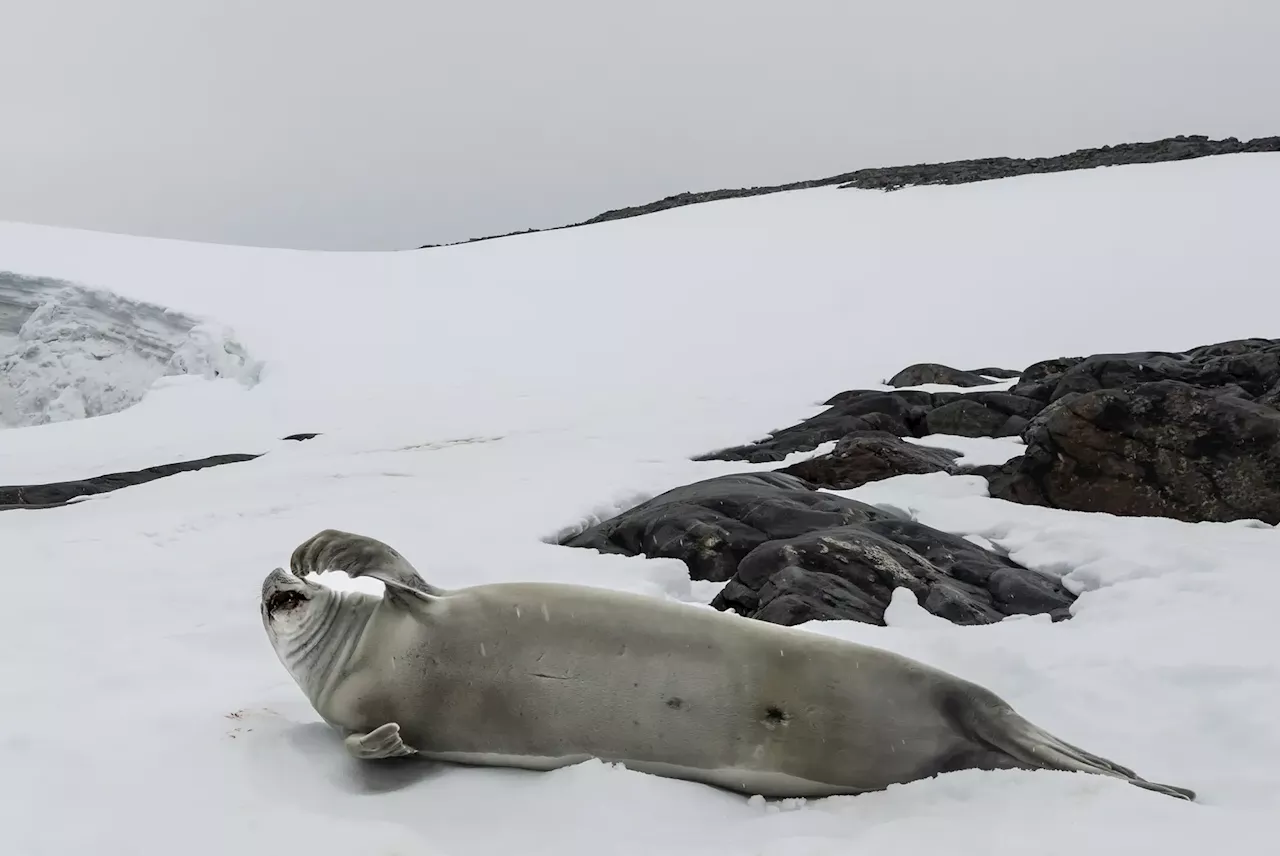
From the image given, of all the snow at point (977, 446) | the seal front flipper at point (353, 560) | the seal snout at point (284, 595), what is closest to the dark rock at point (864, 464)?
the snow at point (977, 446)

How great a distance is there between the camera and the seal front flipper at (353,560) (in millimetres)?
3021

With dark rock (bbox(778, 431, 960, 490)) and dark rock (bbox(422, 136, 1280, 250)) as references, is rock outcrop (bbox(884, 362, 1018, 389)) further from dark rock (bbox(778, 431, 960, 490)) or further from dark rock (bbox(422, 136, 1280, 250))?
dark rock (bbox(422, 136, 1280, 250))

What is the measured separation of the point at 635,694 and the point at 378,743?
67cm

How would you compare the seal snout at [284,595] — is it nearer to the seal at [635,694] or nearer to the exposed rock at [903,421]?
the seal at [635,694]

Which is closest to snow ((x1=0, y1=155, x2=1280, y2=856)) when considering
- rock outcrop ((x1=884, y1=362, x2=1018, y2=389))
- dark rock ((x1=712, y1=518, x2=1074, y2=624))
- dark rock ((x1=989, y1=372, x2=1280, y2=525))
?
dark rock ((x1=712, y1=518, x2=1074, y2=624))

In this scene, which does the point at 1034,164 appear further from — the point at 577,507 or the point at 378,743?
the point at 378,743

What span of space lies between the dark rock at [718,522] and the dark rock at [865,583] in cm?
46

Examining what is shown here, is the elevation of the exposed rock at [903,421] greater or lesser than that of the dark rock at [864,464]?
lesser

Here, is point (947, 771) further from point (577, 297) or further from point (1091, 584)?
point (577, 297)

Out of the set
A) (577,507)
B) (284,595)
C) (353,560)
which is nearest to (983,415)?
(577,507)

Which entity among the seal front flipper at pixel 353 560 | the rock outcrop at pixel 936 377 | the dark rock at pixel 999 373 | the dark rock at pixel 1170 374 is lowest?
the dark rock at pixel 999 373

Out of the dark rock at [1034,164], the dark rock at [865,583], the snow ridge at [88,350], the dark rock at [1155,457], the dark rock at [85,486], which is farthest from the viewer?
the dark rock at [1034,164]

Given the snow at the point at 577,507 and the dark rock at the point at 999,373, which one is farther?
the dark rock at the point at 999,373

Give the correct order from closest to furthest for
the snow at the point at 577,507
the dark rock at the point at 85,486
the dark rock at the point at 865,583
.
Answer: the snow at the point at 577,507 → the dark rock at the point at 865,583 → the dark rock at the point at 85,486
